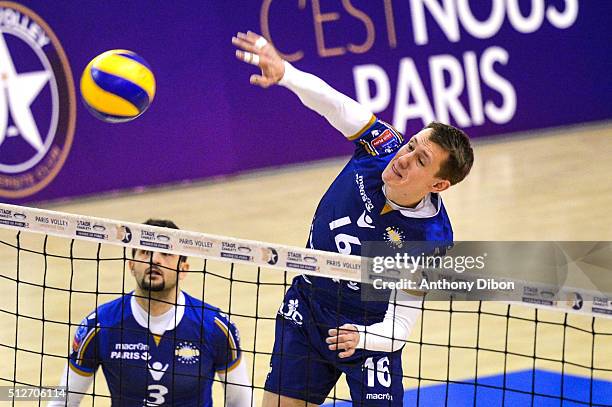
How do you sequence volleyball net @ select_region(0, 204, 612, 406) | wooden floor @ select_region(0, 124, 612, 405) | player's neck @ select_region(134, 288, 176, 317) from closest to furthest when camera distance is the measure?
volleyball net @ select_region(0, 204, 612, 406) < player's neck @ select_region(134, 288, 176, 317) < wooden floor @ select_region(0, 124, 612, 405)

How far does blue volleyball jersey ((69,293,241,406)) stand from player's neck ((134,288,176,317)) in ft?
0.23

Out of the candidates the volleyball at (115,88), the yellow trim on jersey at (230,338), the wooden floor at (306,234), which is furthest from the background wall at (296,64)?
the yellow trim on jersey at (230,338)

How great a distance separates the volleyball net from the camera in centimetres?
594

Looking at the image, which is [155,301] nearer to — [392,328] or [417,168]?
[392,328]

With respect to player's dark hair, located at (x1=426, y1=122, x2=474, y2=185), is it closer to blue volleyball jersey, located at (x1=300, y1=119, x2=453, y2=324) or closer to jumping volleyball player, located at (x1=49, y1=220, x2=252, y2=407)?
blue volleyball jersey, located at (x1=300, y1=119, x2=453, y2=324)

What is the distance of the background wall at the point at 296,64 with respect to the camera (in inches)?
488

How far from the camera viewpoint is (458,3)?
14609 mm

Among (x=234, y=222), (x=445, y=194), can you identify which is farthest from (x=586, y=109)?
(x=234, y=222)

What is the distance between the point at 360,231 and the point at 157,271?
3.60 feet

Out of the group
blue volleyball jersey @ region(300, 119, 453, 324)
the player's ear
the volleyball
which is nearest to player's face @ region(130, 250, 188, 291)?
blue volleyball jersey @ region(300, 119, 453, 324)

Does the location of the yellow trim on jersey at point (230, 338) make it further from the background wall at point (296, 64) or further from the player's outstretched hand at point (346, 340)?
the background wall at point (296, 64)

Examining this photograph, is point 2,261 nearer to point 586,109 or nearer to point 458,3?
point 458,3

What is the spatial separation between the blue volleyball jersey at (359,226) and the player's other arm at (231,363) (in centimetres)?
52

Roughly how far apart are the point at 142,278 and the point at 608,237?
5.99 m
